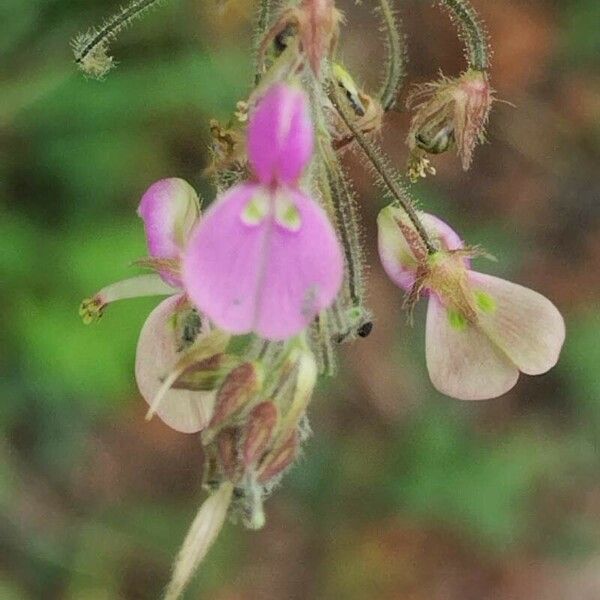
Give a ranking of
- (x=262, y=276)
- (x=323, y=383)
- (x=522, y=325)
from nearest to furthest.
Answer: (x=262, y=276)
(x=522, y=325)
(x=323, y=383)

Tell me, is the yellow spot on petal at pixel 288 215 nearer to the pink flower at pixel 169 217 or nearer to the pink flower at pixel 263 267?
the pink flower at pixel 263 267

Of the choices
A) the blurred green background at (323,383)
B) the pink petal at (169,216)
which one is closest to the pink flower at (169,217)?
the pink petal at (169,216)

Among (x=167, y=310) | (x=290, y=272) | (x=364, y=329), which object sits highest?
(x=290, y=272)

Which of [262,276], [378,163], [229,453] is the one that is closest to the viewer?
[262,276]

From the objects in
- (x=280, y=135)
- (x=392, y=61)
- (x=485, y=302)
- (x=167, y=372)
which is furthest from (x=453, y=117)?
(x=167, y=372)

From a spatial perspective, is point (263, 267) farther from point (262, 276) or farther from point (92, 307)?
point (92, 307)

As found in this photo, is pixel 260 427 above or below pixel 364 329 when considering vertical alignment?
above
